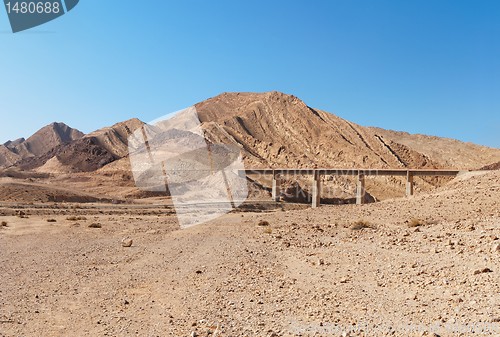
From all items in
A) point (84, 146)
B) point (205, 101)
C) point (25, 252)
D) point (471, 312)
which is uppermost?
point (205, 101)

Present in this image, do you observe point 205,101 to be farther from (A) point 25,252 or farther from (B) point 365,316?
(B) point 365,316

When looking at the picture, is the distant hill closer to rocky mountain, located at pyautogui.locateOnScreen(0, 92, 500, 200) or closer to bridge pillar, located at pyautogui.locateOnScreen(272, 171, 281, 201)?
rocky mountain, located at pyautogui.locateOnScreen(0, 92, 500, 200)

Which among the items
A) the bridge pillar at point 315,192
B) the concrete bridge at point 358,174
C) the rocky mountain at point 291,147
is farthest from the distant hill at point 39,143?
the bridge pillar at point 315,192

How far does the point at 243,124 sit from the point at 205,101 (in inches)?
1572

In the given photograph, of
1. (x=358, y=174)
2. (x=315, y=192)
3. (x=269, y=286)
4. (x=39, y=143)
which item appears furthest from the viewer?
(x=39, y=143)

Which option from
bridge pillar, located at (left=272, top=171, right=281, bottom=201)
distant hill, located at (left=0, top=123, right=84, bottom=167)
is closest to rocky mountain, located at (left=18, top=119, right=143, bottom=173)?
distant hill, located at (left=0, top=123, right=84, bottom=167)

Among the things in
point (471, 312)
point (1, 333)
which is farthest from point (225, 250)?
point (471, 312)

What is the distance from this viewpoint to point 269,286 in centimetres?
924

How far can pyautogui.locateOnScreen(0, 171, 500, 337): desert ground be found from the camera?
6469mm

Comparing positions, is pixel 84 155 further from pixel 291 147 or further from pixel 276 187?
pixel 276 187

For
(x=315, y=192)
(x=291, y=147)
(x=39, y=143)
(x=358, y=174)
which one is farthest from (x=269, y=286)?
(x=39, y=143)

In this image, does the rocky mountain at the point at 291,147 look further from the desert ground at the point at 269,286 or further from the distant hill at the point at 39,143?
the desert ground at the point at 269,286

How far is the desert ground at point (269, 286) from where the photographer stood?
21.2 ft

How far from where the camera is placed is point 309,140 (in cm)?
11125
